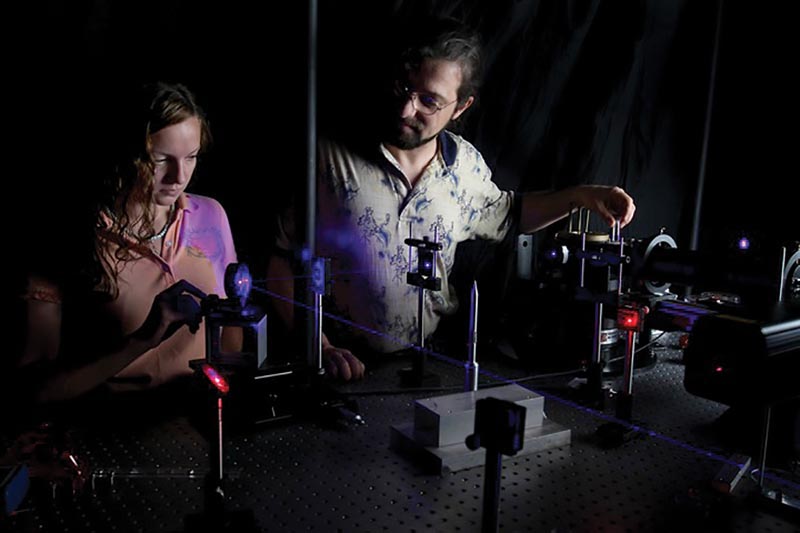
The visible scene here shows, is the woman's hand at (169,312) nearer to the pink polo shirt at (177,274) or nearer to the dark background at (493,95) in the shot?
the pink polo shirt at (177,274)

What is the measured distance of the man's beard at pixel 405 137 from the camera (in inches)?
87.4

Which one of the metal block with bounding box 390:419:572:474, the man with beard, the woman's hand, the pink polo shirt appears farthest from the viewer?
the man with beard

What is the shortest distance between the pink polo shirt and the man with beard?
20cm

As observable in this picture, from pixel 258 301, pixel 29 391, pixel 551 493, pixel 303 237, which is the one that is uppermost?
pixel 303 237

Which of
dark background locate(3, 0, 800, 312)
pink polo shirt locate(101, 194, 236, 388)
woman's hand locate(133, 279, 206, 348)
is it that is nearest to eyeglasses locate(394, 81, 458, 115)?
dark background locate(3, 0, 800, 312)

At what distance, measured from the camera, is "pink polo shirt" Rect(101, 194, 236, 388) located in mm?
1695

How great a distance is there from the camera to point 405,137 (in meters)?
2.24

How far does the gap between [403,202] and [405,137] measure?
23cm

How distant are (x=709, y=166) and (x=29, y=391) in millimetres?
3036

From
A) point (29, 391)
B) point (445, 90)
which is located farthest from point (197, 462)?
point (445, 90)

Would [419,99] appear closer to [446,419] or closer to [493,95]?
[493,95]

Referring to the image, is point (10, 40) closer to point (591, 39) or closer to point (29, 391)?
point (29, 391)

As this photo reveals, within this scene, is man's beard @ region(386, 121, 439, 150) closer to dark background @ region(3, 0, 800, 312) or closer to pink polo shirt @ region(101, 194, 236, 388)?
dark background @ region(3, 0, 800, 312)

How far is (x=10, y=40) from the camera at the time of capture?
57.8 inches
